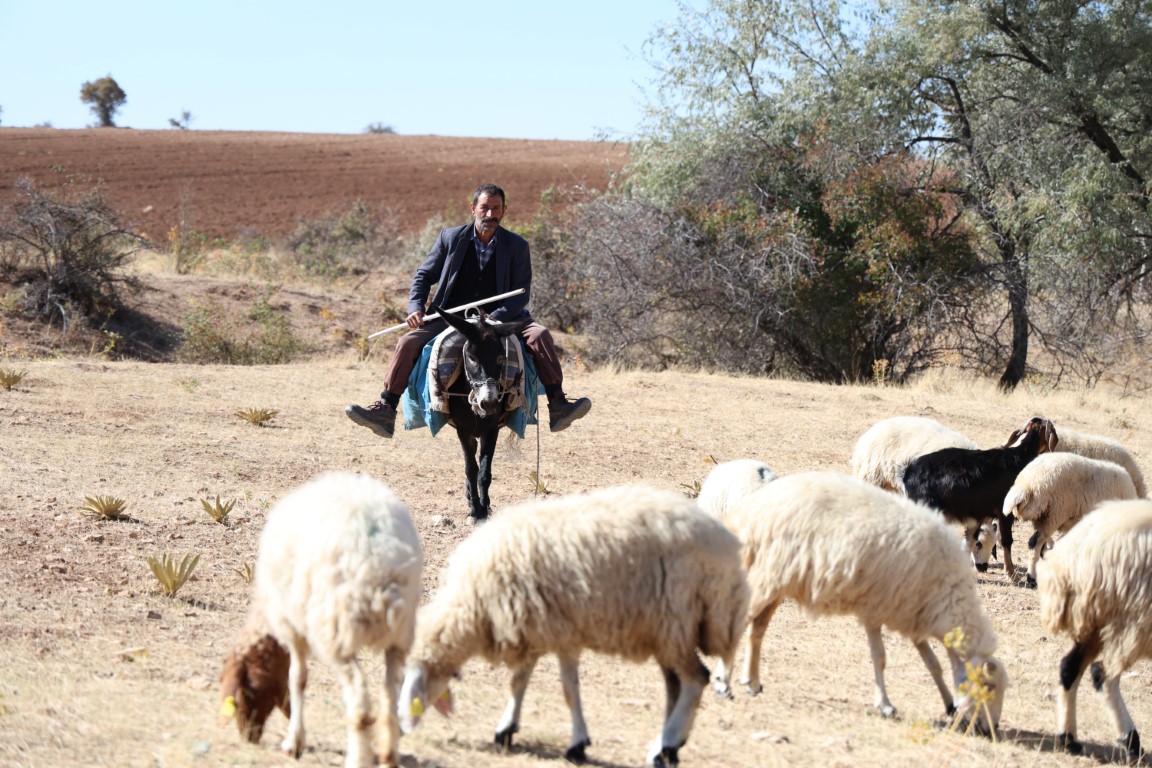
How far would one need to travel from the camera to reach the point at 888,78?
740 inches

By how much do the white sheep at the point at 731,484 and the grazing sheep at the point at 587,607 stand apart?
2.91 metres

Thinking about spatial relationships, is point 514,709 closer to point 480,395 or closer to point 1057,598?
point 1057,598

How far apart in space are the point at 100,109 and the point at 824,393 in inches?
2875

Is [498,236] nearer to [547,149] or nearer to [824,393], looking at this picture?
[824,393]

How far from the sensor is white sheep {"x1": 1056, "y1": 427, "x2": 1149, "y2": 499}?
1025 cm

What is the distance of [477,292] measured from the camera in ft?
30.6

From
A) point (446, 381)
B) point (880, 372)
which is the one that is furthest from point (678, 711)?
point (880, 372)

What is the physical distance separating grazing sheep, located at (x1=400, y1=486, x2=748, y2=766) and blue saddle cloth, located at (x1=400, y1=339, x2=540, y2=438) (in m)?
4.13

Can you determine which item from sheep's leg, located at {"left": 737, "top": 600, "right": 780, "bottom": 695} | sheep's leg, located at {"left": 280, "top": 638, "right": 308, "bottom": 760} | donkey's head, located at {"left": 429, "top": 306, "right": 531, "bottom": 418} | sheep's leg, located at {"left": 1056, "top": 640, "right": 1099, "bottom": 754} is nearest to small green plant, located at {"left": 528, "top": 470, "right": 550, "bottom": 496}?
donkey's head, located at {"left": 429, "top": 306, "right": 531, "bottom": 418}

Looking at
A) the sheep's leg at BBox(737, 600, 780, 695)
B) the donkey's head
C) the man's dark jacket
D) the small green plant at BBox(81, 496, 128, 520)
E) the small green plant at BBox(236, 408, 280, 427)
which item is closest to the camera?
the sheep's leg at BBox(737, 600, 780, 695)

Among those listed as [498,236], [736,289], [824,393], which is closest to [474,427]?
[498,236]

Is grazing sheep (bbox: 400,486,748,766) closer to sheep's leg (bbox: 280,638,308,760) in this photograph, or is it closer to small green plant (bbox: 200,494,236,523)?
sheep's leg (bbox: 280,638,308,760)

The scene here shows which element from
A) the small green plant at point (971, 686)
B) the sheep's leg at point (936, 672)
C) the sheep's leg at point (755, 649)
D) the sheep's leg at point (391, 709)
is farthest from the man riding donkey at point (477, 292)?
the sheep's leg at point (391, 709)

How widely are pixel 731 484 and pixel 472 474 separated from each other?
2.23 m
